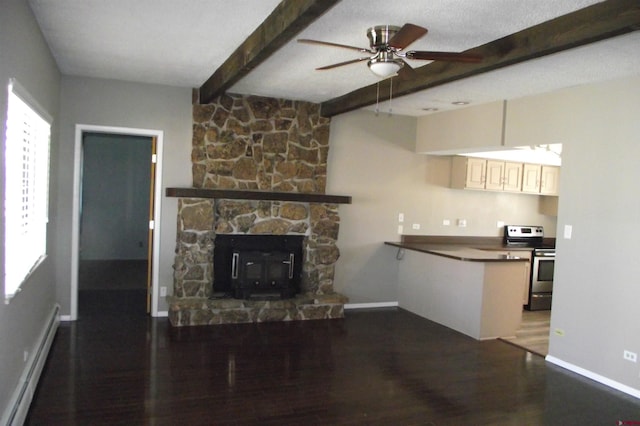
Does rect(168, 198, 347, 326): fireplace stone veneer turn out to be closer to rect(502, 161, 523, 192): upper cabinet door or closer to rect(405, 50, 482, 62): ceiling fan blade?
rect(502, 161, 523, 192): upper cabinet door

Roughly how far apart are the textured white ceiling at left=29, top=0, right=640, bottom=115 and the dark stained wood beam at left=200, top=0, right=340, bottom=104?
0.07 meters

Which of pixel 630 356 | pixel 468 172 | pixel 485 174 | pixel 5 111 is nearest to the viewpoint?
pixel 5 111

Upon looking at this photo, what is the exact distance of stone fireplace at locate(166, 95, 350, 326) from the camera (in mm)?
5383

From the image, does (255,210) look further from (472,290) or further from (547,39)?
(547,39)

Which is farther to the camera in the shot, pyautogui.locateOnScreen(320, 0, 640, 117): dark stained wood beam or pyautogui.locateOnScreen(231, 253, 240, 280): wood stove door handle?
pyautogui.locateOnScreen(231, 253, 240, 280): wood stove door handle

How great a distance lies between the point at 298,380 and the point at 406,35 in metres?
2.64

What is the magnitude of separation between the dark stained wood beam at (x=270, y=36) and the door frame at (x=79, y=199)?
1.26 meters

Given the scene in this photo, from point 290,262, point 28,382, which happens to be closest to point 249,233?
point 290,262

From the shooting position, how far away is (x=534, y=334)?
5547 millimetres

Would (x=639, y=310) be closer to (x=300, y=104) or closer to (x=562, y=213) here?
(x=562, y=213)

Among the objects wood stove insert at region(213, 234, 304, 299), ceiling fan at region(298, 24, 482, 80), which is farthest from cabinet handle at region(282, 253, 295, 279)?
ceiling fan at region(298, 24, 482, 80)

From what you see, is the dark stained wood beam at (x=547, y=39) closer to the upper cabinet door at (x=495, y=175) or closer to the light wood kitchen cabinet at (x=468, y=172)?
the light wood kitchen cabinet at (x=468, y=172)

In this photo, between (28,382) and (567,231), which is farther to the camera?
(567,231)

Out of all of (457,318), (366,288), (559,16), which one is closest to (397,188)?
(366,288)
